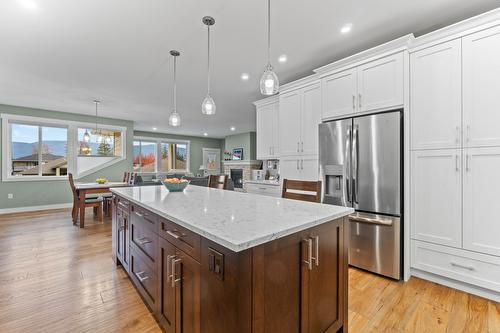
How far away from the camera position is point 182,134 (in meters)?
10.2

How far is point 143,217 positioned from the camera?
1.73 m

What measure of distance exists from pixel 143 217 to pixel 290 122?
2.58m

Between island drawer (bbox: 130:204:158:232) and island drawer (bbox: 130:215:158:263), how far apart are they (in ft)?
0.06

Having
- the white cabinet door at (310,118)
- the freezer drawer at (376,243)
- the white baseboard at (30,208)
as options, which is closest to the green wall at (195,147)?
the white baseboard at (30,208)

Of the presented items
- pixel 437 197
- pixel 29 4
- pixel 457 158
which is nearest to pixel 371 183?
pixel 437 197

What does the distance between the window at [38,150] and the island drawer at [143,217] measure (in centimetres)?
587

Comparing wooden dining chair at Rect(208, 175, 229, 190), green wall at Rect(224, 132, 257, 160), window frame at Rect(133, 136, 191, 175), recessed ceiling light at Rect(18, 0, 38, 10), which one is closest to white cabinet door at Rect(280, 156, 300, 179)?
wooden dining chair at Rect(208, 175, 229, 190)

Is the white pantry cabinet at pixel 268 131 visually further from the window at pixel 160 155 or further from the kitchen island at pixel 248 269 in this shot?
the window at pixel 160 155

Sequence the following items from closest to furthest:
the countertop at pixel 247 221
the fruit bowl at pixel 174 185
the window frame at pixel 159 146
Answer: the countertop at pixel 247 221 < the fruit bowl at pixel 174 185 < the window frame at pixel 159 146

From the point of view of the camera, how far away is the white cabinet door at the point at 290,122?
11.3ft

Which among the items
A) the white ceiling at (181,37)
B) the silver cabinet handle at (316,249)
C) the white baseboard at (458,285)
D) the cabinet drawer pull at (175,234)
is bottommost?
the white baseboard at (458,285)

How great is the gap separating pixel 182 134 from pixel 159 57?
7.44m

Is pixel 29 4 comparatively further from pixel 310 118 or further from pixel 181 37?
pixel 310 118

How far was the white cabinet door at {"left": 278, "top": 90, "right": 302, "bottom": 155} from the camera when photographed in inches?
135
